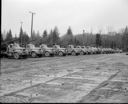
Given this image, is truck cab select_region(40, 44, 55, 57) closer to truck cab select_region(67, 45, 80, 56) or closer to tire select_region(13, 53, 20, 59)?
truck cab select_region(67, 45, 80, 56)

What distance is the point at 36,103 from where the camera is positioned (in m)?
5.47

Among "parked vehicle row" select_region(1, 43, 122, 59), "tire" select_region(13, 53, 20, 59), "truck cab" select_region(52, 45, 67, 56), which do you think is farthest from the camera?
"truck cab" select_region(52, 45, 67, 56)

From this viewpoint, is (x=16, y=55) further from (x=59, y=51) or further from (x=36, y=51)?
(x=59, y=51)

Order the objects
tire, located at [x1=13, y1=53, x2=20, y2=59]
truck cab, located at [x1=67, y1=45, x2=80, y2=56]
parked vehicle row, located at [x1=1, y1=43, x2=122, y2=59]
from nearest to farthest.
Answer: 1. tire, located at [x1=13, y1=53, x2=20, y2=59]
2. parked vehicle row, located at [x1=1, y1=43, x2=122, y2=59]
3. truck cab, located at [x1=67, y1=45, x2=80, y2=56]

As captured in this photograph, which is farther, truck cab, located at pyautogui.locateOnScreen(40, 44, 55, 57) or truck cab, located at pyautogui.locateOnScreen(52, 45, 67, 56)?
truck cab, located at pyautogui.locateOnScreen(52, 45, 67, 56)

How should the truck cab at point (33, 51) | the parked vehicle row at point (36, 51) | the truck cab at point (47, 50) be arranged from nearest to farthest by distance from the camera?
the parked vehicle row at point (36, 51) < the truck cab at point (33, 51) < the truck cab at point (47, 50)

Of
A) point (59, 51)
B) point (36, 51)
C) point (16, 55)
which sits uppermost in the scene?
point (36, 51)

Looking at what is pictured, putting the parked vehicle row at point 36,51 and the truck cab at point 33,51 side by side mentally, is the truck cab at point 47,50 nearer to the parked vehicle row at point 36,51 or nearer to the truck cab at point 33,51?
the parked vehicle row at point 36,51

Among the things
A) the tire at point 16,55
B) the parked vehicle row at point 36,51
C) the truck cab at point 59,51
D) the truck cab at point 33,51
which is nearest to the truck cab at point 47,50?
the parked vehicle row at point 36,51

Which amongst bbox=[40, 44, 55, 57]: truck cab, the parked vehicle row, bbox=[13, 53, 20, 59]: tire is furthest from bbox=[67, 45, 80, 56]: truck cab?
bbox=[13, 53, 20, 59]: tire

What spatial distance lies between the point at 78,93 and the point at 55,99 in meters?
1.02

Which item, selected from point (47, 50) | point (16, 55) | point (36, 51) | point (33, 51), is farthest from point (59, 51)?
point (16, 55)

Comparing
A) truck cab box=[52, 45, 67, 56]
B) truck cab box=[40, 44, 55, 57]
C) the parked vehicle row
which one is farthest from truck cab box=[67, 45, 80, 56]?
truck cab box=[40, 44, 55, 57]

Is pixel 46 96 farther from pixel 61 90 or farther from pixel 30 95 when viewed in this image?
pixel 61 90
